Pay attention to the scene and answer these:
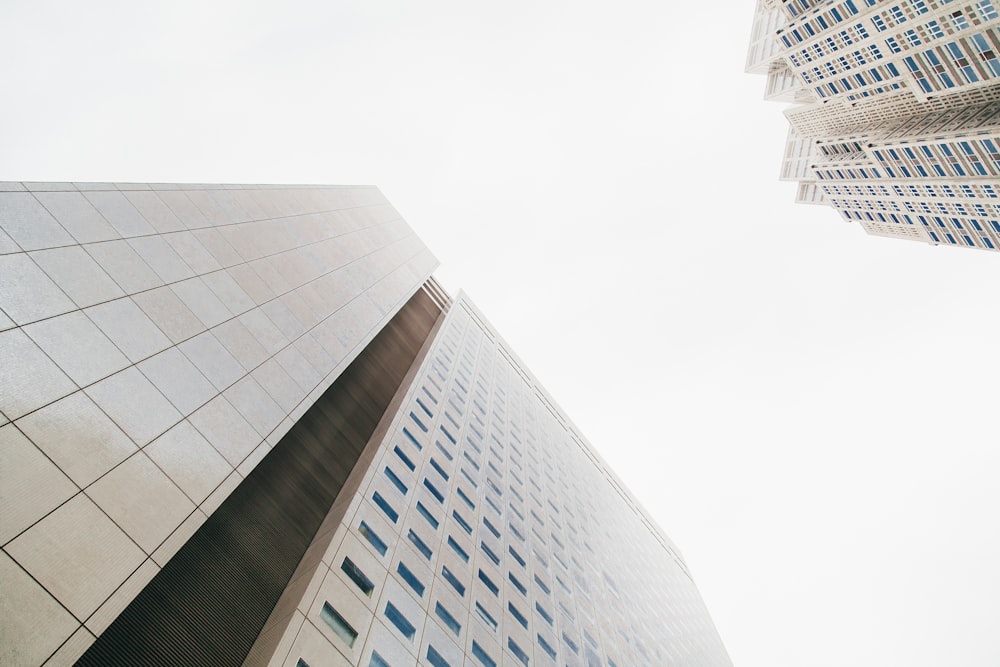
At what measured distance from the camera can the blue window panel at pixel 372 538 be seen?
20234 millimetres

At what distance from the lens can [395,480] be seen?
24766 millimetres

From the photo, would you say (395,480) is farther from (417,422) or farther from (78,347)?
(78,347)

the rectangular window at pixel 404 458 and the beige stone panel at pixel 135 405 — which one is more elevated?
the beige stone panel at pixel 135 405

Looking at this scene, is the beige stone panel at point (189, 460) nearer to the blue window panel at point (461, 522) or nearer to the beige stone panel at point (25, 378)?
the beige stone panel at point (25, 378)

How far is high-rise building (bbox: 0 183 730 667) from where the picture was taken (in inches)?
451

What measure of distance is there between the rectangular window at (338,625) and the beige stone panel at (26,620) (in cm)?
723

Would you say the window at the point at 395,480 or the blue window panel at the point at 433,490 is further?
the blue window panel at the point at 433,490

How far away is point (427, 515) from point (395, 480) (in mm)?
2228

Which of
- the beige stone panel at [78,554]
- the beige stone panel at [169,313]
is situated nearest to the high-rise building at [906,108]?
the beige stone panel at [169,313]

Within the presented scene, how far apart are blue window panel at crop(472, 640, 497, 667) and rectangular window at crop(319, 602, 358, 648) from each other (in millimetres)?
6018

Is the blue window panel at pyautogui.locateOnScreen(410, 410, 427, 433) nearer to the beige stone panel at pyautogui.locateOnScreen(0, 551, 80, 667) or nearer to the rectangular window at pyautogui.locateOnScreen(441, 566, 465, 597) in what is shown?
the rectangular window at pyautogui.locateOnScreen(441, 566, 465, 597)

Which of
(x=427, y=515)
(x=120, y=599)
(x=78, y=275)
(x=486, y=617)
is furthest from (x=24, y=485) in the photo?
(x=486, y=617)

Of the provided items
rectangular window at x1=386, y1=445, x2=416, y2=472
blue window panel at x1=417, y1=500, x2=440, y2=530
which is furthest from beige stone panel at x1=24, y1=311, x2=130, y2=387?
rectangular window at x1=386, y1=445, x2=416, y2=472

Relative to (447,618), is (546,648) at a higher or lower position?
lower
